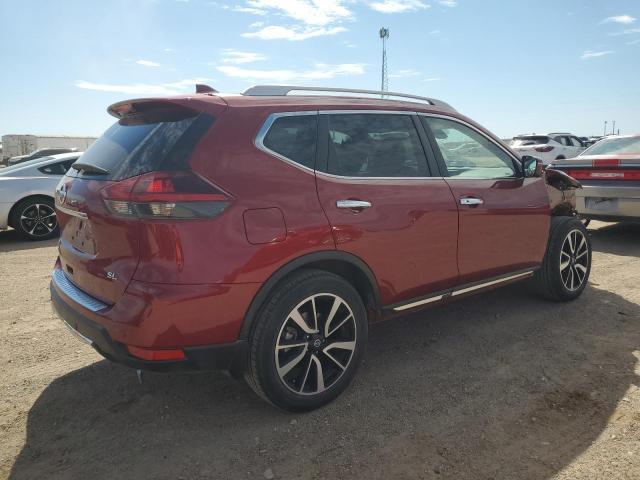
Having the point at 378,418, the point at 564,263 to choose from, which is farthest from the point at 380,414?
the point at 564,263

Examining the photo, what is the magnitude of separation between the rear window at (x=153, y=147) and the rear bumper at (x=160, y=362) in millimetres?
751

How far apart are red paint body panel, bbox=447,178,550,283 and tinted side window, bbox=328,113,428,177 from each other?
362 millimetres

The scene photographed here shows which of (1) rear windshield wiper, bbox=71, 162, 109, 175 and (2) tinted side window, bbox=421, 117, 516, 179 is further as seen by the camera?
(2) tinted side window, bbox=421, 117, 516, 179

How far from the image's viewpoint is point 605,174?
692 cm

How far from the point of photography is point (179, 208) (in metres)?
2.38

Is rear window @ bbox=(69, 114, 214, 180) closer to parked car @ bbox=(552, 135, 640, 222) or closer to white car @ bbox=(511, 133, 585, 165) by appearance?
parked car @ bbox=(552, 135, 640, 222)

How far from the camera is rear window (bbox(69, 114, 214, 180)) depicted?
247cm

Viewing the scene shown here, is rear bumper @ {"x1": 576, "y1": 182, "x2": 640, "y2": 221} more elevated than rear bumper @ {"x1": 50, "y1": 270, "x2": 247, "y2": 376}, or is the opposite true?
rear bumper @ {"x1": 576, "y1": 182, "x2": 640, "y2": 221}

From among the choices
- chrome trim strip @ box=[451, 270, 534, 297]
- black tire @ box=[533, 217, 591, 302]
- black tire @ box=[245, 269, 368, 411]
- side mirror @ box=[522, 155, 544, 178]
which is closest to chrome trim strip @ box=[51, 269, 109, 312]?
black tire @ box=[245, 269, 368, 411]

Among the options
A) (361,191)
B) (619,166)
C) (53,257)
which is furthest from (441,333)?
(53,257)

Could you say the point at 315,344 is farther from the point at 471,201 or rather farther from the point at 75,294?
the point at 471,201

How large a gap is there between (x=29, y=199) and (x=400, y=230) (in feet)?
24.3

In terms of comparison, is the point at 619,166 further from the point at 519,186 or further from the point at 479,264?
the point at 479,264

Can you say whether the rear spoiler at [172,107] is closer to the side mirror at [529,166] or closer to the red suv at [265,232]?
the red suv at [265,232]
